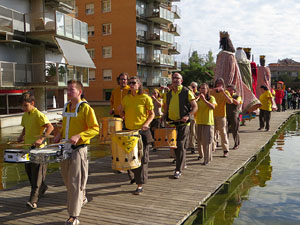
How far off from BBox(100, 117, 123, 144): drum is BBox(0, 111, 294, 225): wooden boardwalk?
0.86 meters

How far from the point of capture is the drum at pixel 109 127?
619 centimetres

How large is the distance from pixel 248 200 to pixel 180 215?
1970 mm

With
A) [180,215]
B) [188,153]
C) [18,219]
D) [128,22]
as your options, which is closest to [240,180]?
[188,153]

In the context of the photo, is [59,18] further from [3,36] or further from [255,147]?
[255,147]

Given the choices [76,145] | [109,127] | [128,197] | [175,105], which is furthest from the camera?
[175,105]

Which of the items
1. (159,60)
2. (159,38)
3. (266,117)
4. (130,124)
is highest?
(159,38)

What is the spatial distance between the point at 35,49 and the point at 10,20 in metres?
3.38

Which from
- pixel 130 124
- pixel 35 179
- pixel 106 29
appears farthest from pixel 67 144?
pixel 106 29

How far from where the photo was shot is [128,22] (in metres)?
39.5

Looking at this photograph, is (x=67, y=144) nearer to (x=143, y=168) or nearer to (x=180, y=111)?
(x=143, y=168)

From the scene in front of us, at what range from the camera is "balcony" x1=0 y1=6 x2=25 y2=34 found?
737 inches

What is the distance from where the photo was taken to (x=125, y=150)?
4980mm

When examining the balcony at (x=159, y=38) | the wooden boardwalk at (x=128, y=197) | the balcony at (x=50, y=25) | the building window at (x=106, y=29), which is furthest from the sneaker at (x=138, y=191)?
the building window at (x=106, y=29)

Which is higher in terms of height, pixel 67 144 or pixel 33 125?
pixel 33 125
